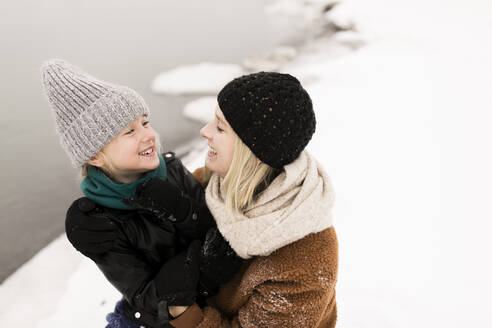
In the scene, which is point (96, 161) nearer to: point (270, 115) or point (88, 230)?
point (88, 230)

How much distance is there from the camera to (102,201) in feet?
3.61

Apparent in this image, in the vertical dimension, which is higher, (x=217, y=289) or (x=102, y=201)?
(x=102, y=201)

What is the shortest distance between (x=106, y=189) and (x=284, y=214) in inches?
26.1

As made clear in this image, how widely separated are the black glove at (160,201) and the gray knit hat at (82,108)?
257mm

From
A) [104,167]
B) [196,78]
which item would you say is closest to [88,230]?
[104,167]

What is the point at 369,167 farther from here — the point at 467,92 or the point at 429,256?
the point at 467,92

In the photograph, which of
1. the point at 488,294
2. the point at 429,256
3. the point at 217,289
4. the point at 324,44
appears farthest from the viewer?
the point at 324,44

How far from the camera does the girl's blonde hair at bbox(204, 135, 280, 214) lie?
1.05m

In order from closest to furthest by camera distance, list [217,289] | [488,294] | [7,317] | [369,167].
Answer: [217,289], [488,294], [7,317], [369,167]

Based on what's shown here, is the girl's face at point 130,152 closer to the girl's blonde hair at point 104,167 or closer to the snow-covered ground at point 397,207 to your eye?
the girl's blonde hair at point 104,167

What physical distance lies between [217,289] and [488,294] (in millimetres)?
1865

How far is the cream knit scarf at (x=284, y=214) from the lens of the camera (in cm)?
92

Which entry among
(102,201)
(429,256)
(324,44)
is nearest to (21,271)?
(102,201)

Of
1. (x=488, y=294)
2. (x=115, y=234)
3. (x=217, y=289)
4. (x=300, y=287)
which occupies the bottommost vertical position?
(x=488, y=294)
